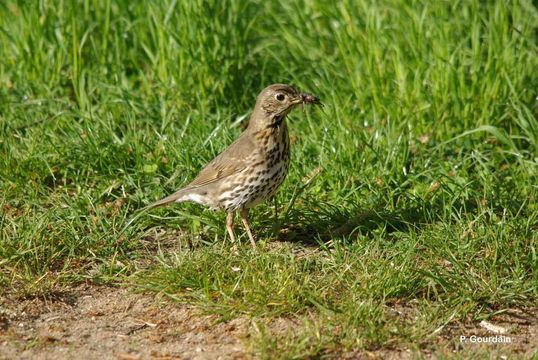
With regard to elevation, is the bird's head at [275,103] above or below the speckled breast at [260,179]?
above

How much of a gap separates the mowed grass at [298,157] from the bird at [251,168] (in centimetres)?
19

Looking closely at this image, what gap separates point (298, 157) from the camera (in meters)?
8.06

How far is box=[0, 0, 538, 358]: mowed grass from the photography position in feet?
20.5

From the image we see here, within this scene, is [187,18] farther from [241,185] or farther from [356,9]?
[241,185]

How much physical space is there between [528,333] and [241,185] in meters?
2.14

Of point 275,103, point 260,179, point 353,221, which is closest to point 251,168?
point 260,179

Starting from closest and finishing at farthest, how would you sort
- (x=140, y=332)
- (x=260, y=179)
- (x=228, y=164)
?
(x=140, y=332), (x=260, y=179), (x=228, y=164)

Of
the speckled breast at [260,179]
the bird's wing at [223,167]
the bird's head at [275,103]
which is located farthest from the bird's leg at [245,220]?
the bird's head at [275,103]

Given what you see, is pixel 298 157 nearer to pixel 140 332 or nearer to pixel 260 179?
pixel 260 179

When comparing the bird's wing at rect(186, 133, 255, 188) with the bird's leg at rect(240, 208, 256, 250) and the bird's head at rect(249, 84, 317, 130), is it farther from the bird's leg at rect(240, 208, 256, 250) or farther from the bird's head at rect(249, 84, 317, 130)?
the bird's leg at rect(240, 208, 256, 250)

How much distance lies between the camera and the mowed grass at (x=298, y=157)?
246 inches

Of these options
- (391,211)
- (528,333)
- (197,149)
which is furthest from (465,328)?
(197,149)

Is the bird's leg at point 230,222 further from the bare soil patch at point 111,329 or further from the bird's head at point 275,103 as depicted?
the bare soil patch at point 111,329

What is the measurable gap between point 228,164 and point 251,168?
198mm
